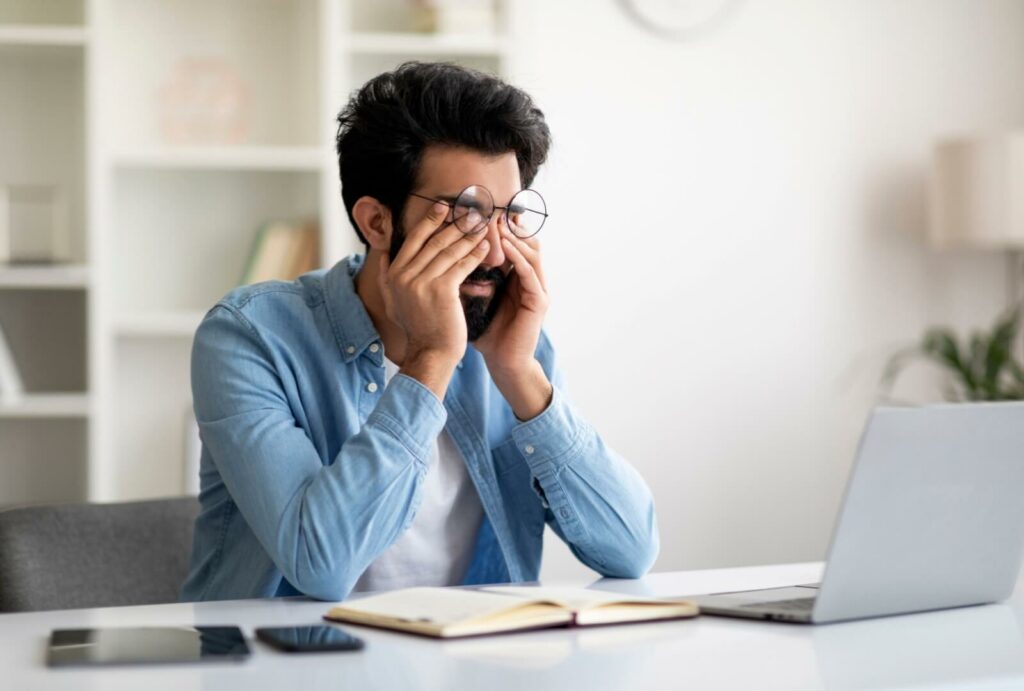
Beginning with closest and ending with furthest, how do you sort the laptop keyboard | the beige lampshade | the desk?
the desk, the laptop keyboard, the beige lampshade

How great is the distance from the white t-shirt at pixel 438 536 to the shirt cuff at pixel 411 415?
0.21m

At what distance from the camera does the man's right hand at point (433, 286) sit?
5.01 feet

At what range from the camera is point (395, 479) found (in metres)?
1.40

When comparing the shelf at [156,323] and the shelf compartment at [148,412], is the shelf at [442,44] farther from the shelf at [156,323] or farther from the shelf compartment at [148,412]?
the shelf compartment at [148,412]

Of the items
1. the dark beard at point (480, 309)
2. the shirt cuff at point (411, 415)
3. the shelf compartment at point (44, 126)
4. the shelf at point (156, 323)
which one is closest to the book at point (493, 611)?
the shirt cuff at point (411, 415)

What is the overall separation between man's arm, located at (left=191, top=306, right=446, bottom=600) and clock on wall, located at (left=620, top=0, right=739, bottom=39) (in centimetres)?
241

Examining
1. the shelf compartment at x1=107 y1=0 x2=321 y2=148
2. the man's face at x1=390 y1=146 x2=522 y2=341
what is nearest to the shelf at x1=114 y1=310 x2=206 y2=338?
the shelf compartment at x1=107 y1=0 x2=321 y2=148

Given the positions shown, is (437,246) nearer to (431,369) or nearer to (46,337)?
(431,369)

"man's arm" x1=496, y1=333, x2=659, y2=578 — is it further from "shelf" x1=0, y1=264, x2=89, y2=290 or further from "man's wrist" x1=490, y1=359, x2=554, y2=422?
"shelf" x1=0, y1=264, x2=89, y2=290

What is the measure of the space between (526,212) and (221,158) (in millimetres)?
1701

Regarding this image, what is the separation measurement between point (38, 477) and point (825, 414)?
81.0 inches

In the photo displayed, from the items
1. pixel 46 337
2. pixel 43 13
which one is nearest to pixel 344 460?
pixel 46 337

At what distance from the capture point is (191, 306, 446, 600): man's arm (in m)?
1.35

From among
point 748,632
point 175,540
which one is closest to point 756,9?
point 175,540
